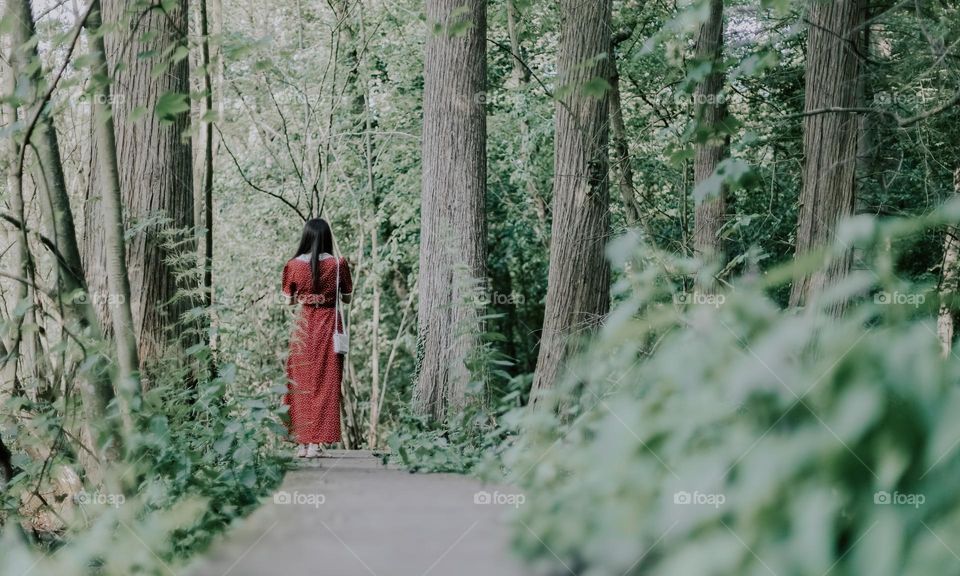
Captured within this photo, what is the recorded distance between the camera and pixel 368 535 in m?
4.37

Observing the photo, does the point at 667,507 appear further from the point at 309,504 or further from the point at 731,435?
the point at 309,504

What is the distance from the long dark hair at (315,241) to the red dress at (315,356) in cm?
6

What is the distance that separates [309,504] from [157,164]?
3852 millimetres

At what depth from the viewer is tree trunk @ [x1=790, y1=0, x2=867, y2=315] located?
9.75 metres

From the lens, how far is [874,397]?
1.53 m

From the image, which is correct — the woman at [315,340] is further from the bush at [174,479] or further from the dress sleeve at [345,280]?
the bush at [174,479]

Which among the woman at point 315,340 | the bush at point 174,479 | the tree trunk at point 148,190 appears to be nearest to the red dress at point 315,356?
the woman at point 315,340

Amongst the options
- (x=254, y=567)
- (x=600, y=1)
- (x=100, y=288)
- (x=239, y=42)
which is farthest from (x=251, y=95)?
(x=254, y=567)

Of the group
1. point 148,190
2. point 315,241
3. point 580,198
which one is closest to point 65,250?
point 148,190

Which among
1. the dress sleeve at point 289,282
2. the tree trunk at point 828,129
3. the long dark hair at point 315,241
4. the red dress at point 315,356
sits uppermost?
the tree trunk at point 828,129

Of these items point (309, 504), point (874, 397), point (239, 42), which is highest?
point (239, 42)

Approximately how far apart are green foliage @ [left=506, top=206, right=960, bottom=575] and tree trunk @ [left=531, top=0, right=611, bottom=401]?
302 inches

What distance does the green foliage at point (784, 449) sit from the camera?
1.50 metres

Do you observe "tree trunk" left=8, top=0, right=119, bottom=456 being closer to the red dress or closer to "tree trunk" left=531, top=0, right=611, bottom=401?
the red dress
